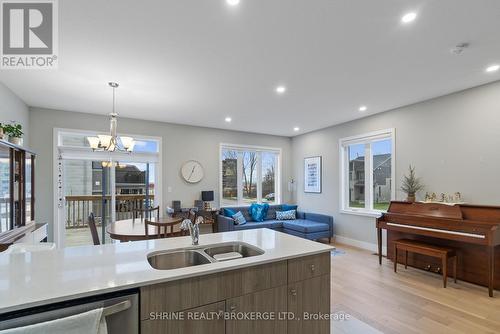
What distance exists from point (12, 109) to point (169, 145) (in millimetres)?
2555

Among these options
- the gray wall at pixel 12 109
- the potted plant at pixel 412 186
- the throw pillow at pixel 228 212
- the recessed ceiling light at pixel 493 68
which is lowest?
the throw pillow at pixel 228 212

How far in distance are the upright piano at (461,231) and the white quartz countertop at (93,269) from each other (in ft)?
7.95

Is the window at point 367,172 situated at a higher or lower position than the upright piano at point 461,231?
higher

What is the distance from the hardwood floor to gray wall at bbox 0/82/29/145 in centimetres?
475

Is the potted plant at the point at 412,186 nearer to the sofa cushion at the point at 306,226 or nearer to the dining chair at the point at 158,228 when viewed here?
the sofa cushion at the point at 306,226

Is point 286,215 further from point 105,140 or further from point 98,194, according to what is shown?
point 105,140

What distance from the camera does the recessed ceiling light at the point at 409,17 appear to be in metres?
2.01

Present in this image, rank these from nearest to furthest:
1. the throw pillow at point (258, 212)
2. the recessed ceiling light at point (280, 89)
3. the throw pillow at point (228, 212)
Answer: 1. the recessed ceiling light at point (280, 89)
2. the throw pillow at point (228, 212)
3. the throw pillow at point (258, 212)

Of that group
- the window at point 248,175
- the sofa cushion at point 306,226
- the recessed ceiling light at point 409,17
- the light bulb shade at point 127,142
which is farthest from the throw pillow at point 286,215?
the recessed ceiling light at point 409,17

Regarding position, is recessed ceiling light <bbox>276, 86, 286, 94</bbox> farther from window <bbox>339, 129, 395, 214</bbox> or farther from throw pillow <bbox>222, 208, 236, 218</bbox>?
throw pillow <bbox>222, 208, 236, 218</bbox>

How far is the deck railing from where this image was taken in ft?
15.8

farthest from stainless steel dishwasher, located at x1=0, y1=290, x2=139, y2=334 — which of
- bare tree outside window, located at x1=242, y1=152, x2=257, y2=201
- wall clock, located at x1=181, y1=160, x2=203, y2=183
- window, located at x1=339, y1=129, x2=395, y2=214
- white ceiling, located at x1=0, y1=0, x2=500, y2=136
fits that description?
bare tree outside window, located at x1=242, y1=152, x2=257, y2=201

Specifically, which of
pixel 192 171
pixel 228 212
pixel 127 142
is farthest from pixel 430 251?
pixel 192 171

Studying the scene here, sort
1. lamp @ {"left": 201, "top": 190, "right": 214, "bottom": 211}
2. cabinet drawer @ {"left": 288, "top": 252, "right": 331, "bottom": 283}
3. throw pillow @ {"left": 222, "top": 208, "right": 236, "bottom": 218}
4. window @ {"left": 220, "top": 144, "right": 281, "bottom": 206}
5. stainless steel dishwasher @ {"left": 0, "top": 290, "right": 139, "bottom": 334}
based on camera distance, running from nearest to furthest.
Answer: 1. stainless steel dishwasher @ {"left": 0, "top": 290, "right": 139, "bottom": 334}
2. cabinet drawer @ {"left": 288, "top": 252, "right": 331, "bottom": 283}
3. throw pillow @ {"left": 222, "top": 208, "right": 236, "bottom": 218}
4. lamp @ {"left": 201, "top": 190, "right": 214, "bottom": 211}
5. window @ {"left": 220, "top": 144, "right": 281, "bottom": 206}
